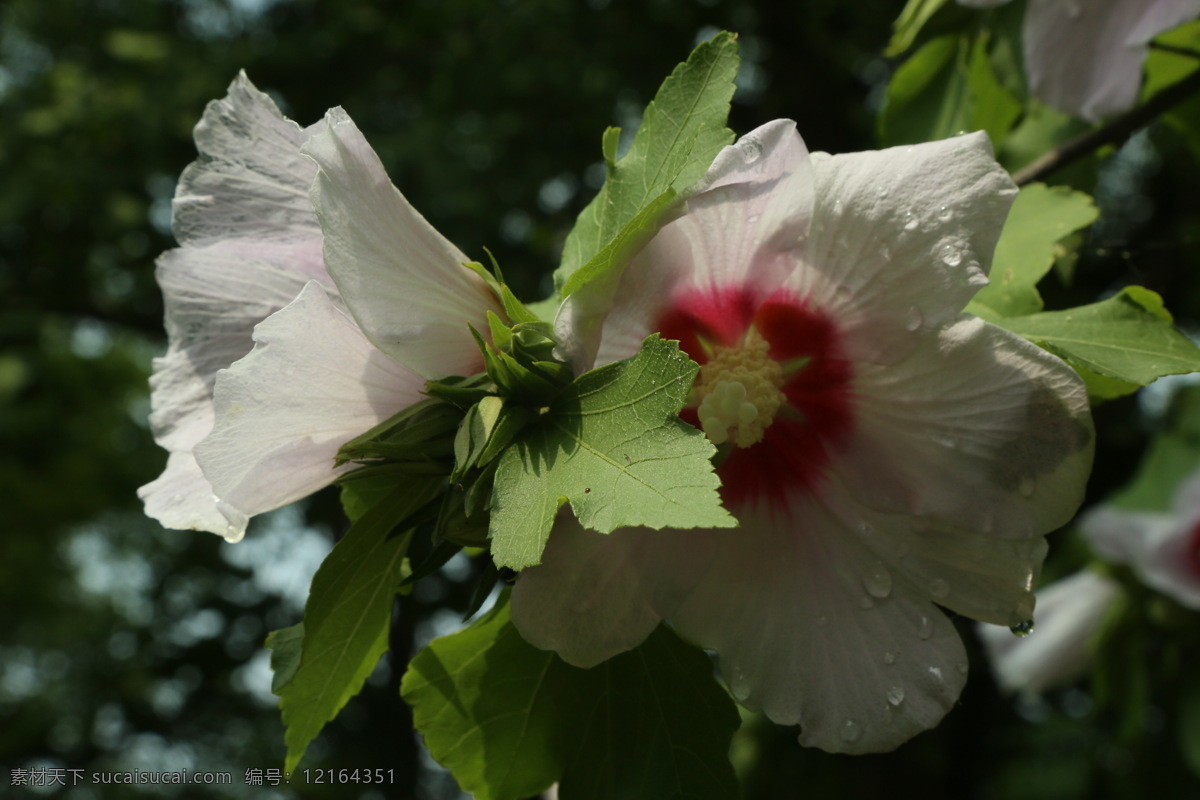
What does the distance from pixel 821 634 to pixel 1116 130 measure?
940 mm

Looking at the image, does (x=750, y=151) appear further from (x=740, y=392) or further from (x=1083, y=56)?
(x=1083, y=56)

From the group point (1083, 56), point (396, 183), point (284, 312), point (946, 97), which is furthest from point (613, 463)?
point (396, 183)

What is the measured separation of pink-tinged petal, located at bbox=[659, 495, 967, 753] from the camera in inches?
29.5

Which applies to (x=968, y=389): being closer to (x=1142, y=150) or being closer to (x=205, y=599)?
(x=1142, y=150)

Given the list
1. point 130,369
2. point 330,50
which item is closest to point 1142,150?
point 330,50

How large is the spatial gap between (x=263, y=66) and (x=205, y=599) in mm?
3348

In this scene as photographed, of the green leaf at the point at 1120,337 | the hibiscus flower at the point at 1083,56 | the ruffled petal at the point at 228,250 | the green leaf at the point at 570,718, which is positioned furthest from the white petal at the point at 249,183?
the hibiscus flower at the point at 1083,56

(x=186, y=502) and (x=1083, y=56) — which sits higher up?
(x=186, y=502)

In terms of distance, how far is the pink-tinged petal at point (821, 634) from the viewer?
75 centimetres

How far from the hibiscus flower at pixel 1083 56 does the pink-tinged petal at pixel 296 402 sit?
3.06ft

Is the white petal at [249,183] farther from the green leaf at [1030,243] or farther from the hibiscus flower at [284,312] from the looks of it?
the green leaf at [1030,243]

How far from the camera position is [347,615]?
2.61ft

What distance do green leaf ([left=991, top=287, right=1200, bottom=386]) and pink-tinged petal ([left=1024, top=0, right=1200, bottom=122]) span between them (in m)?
0.48

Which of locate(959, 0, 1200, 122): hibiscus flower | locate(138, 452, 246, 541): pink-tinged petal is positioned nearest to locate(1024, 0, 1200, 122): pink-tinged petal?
locate(959, 0, 1200, 122): hibiscus flower
